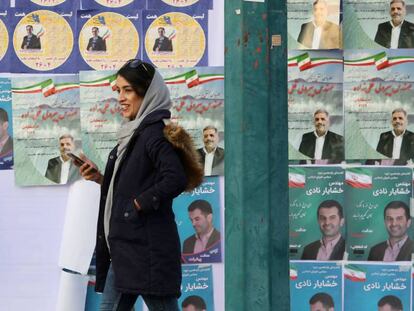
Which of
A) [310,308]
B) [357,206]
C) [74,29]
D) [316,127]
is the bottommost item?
[310,308]

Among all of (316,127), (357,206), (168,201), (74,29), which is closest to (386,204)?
(357,206)

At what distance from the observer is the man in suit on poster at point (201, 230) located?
6.17 meters

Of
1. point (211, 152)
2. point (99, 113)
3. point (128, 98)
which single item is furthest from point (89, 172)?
point (211, 152)

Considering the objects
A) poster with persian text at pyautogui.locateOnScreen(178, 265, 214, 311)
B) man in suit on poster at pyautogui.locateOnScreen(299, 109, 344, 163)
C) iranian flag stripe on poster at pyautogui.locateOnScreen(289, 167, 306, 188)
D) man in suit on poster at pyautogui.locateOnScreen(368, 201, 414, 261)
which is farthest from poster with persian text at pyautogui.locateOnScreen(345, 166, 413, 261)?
poster with persian text at pyautogui.locateOnScreen(178, 265, 214, 311)

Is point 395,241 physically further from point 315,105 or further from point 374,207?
point 315,105

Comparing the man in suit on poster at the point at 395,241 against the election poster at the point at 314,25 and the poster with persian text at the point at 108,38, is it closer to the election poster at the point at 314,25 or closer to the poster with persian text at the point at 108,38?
the election poster at the point at 314,25

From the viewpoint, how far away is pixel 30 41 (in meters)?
6.14

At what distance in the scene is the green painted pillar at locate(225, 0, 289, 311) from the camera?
3969 millimetres

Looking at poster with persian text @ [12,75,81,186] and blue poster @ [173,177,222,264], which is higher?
poster with persian text @ [12,75,81,186]

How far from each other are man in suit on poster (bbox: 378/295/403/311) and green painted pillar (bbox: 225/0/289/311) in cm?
213

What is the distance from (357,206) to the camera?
6.11m

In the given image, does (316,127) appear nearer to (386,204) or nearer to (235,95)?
(386,204)

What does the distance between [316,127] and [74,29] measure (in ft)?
4.47

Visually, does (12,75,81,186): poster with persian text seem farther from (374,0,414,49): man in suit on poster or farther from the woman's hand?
(374,0,414,49): man in suit on poster
